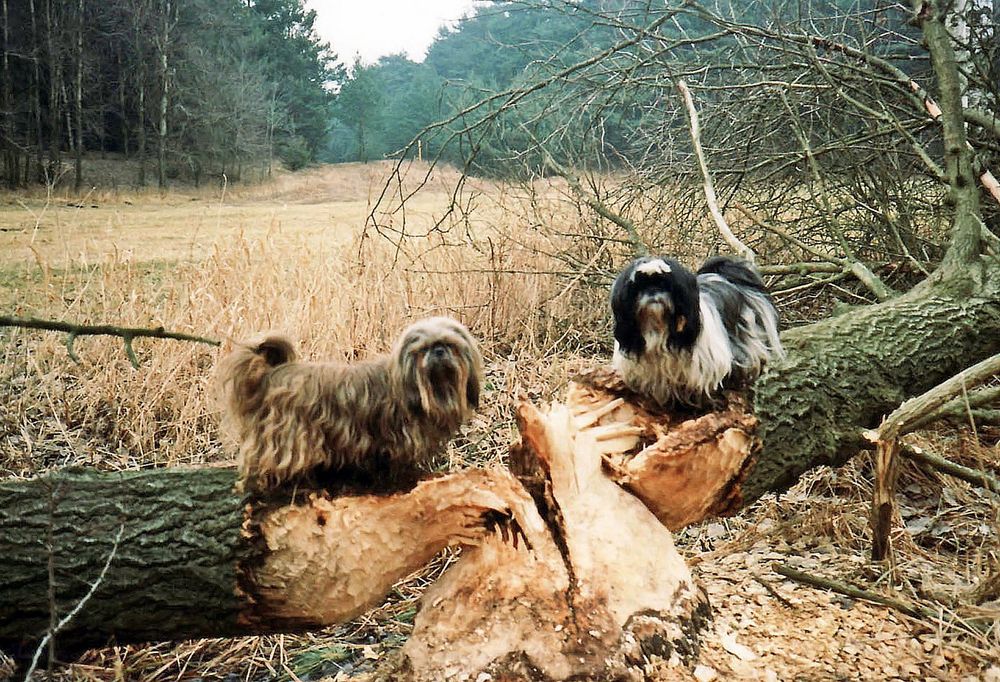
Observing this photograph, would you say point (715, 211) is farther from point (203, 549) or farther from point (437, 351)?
point (203, 549)

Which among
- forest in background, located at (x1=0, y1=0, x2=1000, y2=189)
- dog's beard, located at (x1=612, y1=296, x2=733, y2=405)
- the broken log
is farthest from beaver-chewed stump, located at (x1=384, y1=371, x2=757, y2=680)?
forest in background, located at (x1=0, y1=0, x2=1000, y2=189)

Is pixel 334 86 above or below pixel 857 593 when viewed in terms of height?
above

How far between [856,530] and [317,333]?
12.0ft

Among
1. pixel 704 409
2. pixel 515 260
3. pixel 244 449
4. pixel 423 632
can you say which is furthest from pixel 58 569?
pixel 515 260

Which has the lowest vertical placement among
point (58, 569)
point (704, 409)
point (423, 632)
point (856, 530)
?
point (856, 530)

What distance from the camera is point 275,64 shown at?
20.9 feet

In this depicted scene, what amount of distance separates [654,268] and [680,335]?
327 millimetres

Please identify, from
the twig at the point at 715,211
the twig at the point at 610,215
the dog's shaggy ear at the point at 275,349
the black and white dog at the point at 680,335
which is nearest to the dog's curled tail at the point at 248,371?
the dog's shaggy ear at the point at 275,349

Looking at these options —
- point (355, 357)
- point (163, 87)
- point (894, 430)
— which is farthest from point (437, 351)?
point (163, 87)

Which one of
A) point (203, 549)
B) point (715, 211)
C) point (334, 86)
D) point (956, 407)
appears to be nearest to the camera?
point (203, 549)

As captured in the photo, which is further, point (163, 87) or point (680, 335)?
point (163, 87)

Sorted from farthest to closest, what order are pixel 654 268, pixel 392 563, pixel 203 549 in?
1. pixel 654 268
2. pixel 392 563
3. pixel 203 549

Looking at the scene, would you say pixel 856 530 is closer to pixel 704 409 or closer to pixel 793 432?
pixel 793 432

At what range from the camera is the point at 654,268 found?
3.22 metres
